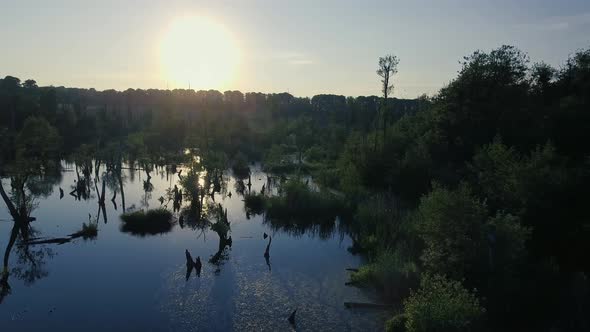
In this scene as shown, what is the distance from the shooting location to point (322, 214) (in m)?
46.0

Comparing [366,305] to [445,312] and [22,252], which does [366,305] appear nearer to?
[445,312]

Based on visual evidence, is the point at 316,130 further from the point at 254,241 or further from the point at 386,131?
the point at 254,241

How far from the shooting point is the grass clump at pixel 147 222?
42062 millimetres

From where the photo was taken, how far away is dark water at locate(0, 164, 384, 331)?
78.3 feet

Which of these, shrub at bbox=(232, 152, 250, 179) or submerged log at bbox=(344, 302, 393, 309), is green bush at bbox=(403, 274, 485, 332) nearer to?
submerged log at bbox=(344, 302, 393, 309)

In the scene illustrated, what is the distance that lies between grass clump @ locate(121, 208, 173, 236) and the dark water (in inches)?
45.8

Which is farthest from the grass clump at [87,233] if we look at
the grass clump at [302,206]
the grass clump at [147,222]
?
the grass clump at [302,206]

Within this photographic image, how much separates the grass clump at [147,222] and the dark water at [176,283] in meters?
1.16


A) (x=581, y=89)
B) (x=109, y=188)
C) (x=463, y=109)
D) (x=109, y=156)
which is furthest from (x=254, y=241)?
(x=109, y=156)

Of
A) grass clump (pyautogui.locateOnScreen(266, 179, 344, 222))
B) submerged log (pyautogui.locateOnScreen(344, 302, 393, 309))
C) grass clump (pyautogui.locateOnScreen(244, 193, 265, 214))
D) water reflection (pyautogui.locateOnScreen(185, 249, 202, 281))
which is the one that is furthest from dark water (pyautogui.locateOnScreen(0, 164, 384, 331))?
grass clump (pyautogui.locateOnScreen(244, 193, 265, 214))

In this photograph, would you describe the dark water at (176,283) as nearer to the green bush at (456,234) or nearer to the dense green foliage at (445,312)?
the dense green foliage at (445,312)

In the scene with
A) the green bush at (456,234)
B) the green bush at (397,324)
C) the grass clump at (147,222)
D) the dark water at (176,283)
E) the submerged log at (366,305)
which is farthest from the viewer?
the grass clump at (147,222)

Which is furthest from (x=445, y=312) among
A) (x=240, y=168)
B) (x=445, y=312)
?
(x=240, y=168)

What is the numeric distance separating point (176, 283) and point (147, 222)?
15796mm
